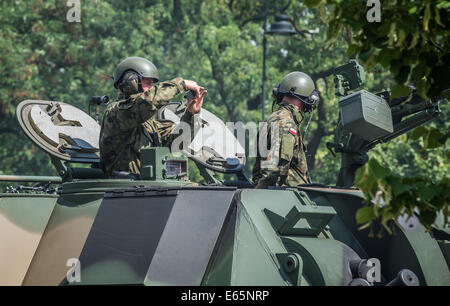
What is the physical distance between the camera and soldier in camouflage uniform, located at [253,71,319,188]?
781cm

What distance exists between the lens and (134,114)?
7762 millimetres

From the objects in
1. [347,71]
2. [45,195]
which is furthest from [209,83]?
[45,195]

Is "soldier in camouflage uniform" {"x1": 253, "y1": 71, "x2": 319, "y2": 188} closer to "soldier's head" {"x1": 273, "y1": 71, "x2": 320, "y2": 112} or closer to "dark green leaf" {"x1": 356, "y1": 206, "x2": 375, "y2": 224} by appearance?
"soldier's head" {"x1": 273, "y1": 71, "x2": 320, "y2": 112}

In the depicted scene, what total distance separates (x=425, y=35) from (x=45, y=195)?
3.92 m

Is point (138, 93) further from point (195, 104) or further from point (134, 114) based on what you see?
point (195, 104)

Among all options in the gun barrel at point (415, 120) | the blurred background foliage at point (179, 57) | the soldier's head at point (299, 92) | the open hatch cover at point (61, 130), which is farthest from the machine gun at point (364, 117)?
the blurred background foliage at point (179, 57)

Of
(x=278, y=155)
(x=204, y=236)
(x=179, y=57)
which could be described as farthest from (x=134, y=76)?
(x=179, y=57)

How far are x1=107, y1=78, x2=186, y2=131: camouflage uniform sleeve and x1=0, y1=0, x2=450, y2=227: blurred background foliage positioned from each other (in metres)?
11.8

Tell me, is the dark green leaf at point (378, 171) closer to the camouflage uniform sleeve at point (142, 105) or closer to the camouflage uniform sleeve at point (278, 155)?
the camouflage uniform sleeve at point (278, 155)

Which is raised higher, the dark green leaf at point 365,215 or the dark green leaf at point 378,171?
the dark green leaf at point 378,171

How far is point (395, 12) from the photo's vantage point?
4.86 m

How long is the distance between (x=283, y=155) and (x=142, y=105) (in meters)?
1.38

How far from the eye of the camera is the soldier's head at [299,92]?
28.3 ft
